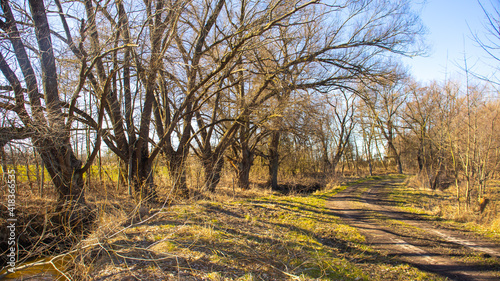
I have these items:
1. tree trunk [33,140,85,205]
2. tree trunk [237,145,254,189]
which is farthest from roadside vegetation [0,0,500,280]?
tree trunk [237,145,254,189]

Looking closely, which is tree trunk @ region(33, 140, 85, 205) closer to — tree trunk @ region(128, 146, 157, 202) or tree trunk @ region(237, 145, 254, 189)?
tree trunk @ region(128, 146, 157, 202)

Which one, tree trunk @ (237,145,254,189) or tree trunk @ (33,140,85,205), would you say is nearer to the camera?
tree trunk @ (33,140,85,205)

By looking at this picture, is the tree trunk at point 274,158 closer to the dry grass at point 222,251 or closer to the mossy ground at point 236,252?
the dry grass at point 222,251

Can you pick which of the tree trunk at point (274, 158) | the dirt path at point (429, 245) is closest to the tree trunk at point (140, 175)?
the dirt path at point (429, 245)

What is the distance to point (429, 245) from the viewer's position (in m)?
5.23

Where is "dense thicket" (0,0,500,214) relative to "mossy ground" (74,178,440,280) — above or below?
above

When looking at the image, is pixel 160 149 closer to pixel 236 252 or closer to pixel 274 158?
pixel 236 252

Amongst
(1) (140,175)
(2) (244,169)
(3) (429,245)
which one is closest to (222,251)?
(3) (429,245)

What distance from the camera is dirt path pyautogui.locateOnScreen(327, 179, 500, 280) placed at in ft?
13.7

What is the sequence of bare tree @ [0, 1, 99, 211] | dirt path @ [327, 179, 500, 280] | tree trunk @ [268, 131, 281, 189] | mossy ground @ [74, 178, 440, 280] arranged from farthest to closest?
tree trunk @ [268, 131, 281, 189] → bare tree @ [0, 1, 99, 211] → dirt path @ [327, 179, 500, 280] → mossy ground @ [74, 178, 440, 280]

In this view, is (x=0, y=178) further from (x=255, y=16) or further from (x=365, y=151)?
(x=365, y=151)

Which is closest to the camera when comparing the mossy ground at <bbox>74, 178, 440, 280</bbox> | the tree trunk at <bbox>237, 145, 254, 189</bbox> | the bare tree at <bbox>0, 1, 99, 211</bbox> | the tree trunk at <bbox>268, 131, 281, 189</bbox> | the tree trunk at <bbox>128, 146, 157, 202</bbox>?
the mossy ground at <bbox>74, 178, 440, 280</bbox>

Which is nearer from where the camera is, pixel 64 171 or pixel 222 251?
pixel 222 251

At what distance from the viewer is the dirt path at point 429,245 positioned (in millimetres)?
4180
